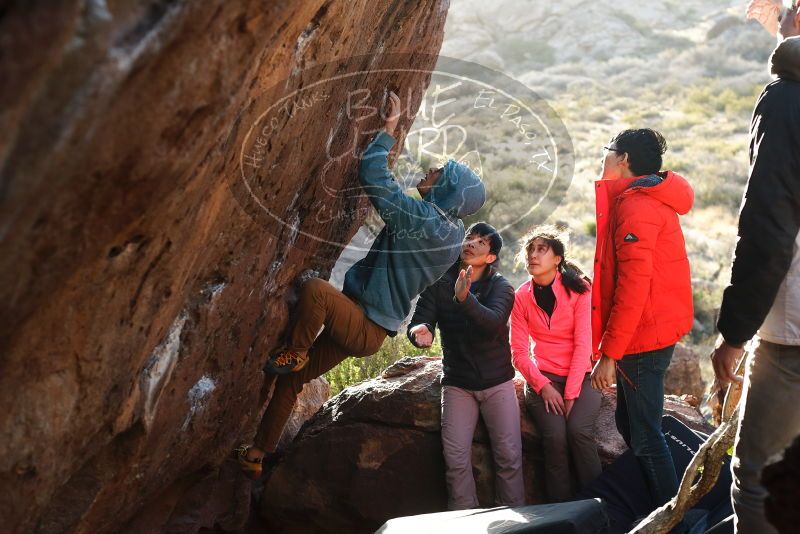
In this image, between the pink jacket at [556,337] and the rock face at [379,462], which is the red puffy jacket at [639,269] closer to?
the pink jacket at [556,337]

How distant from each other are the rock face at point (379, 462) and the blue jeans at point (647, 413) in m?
0.72

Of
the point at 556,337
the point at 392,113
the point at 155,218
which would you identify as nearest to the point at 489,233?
the point at 556,337

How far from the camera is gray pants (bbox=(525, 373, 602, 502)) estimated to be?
5797mm

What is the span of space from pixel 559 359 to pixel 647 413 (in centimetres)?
106

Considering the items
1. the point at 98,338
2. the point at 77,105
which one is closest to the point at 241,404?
the point at 98,338

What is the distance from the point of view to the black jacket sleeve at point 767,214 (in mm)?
3240

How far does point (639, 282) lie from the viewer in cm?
476

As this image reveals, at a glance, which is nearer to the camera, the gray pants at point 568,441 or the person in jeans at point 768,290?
the person in jeans at point 768,290

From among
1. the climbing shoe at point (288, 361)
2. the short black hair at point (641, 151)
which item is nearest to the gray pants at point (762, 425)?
the short black hair at point (641, 151)

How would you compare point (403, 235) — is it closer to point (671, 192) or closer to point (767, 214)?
point (671, 192)

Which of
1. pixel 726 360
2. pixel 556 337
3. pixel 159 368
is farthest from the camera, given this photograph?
pixel 556 337

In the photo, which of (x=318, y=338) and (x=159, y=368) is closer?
(x=159, y=368)

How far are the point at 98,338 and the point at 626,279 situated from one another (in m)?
2.69

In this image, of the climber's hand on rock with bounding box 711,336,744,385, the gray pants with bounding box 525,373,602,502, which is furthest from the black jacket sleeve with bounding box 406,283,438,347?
the climber's hand on rock with bounding box 711,336,744,385
